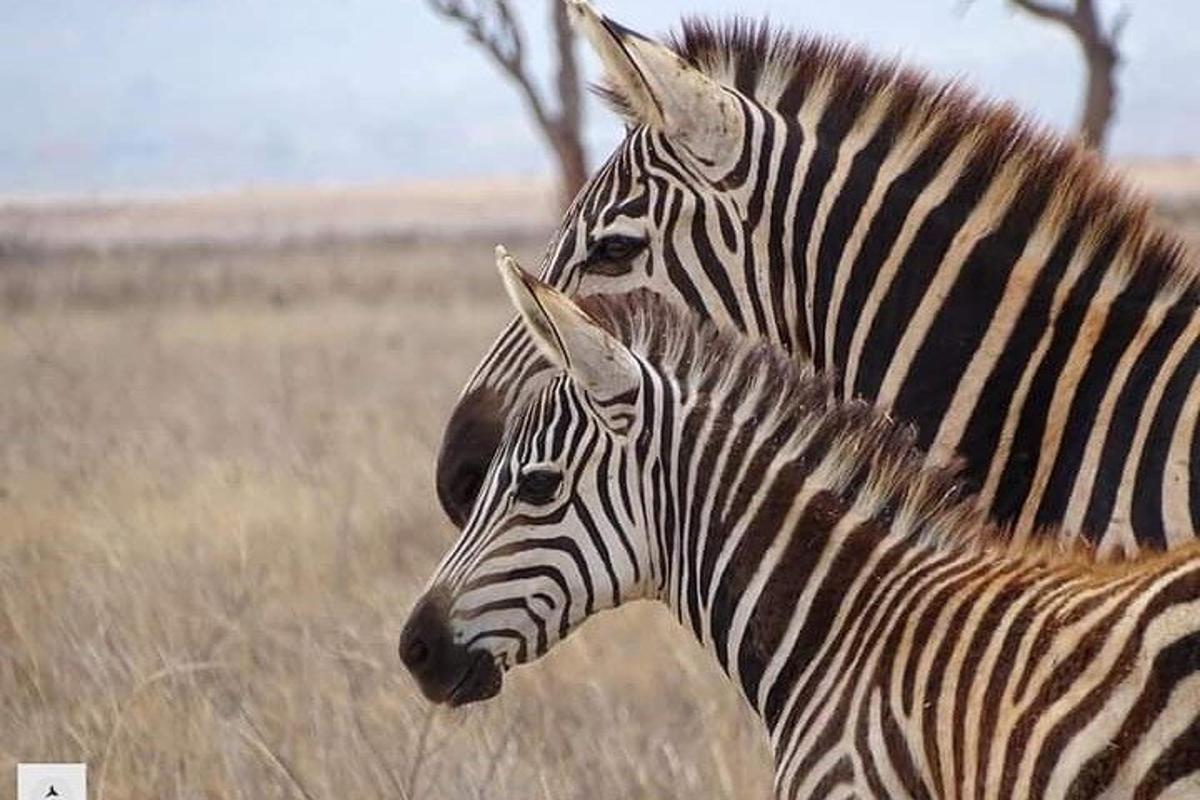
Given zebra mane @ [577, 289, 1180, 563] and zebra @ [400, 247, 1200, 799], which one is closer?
zebra @ [400, 247, 1200, 799]

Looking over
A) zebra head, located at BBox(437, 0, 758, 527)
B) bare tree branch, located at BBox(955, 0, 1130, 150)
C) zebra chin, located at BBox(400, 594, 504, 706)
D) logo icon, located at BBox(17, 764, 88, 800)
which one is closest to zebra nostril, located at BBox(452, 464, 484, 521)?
zebra head, located at BBox(437, 0, 758, 527)

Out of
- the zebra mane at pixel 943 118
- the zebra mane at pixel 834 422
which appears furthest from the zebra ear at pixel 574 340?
the zebra mane at pixel 943 118

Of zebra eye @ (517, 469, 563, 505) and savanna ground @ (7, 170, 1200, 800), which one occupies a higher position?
zebra eye @ (517, 469, 563, 505)

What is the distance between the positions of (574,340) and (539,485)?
33 centimetres

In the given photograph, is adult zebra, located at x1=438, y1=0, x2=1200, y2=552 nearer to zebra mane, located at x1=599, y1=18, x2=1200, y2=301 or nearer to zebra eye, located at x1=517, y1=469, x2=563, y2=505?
zebra mane, located at x1=599, y1=18, x2=1200, y2=301

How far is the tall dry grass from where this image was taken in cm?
561

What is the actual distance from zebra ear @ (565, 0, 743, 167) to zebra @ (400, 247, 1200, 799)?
21.9 inches

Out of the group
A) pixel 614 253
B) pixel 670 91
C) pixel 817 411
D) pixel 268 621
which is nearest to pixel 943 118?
pixel 670 91

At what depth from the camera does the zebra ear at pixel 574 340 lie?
11.9ft

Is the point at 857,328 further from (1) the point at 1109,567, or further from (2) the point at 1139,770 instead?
(2) the point at 1139,770

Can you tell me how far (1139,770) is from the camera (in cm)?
289

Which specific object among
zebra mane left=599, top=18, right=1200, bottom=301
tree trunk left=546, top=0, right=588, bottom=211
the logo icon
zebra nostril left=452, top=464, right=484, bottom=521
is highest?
zebra mane left=599, top=18, right=1200, bottom=301

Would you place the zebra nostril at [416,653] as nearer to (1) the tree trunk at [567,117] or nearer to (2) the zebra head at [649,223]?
(2) the zebra head at [649,223]

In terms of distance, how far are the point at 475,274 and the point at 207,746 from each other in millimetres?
22579
